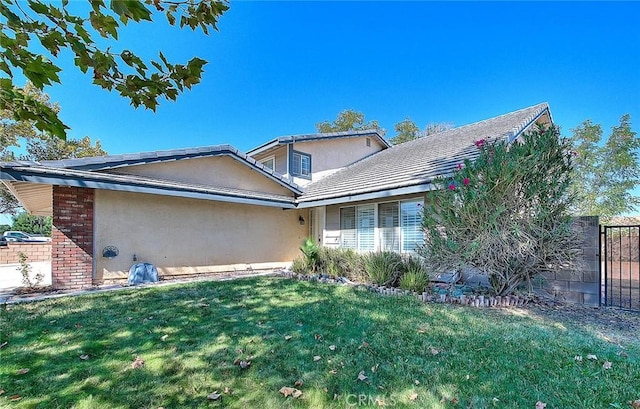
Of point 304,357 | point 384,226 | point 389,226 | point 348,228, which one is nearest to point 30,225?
point 348,228

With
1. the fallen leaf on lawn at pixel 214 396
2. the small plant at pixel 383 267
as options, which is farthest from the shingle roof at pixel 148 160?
the fallen leaf on lawn at pixel 214 396

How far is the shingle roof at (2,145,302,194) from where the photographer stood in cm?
895

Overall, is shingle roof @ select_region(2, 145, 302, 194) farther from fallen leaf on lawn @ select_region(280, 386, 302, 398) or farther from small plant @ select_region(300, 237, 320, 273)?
fallen leaf on lawn @ select_region(280, 386, 302, 398)

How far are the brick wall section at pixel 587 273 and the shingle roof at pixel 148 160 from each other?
10066 millimetres

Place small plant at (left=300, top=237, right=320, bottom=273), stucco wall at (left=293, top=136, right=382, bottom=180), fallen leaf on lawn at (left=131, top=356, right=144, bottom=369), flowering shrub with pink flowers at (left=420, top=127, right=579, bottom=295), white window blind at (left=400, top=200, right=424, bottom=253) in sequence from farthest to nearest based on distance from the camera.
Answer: stucco wall at (left=293, top=136, right=382, bottom=180) < small plant at (left=300, top=237, right=320, bottom=273) < white window blind at (left=400, top=200, right=424, bottom=253) < flowering shrub with pink flowers at (left=420, top=127, right=579, bottom=295) < fallen leaf on lawn at (left=131, top=356, right=144, bottom=369)

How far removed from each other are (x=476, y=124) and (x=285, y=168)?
31.4 ft

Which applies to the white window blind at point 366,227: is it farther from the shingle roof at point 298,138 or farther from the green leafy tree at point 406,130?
the green leafy tree at point 406,130

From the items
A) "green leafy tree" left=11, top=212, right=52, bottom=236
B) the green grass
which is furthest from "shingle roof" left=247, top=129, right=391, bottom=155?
"green leafy tree" left=11, top=212, right=52, bottom=236

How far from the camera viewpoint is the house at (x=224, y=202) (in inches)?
366

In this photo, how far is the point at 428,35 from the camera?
13.5m

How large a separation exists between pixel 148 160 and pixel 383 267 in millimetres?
8380

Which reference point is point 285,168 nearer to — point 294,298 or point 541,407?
point 294,298

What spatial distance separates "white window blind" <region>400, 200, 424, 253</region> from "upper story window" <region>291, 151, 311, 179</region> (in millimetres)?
6472

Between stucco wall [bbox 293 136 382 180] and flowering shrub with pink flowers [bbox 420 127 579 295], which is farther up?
stucco wall [bbox 293 136 382 180]
